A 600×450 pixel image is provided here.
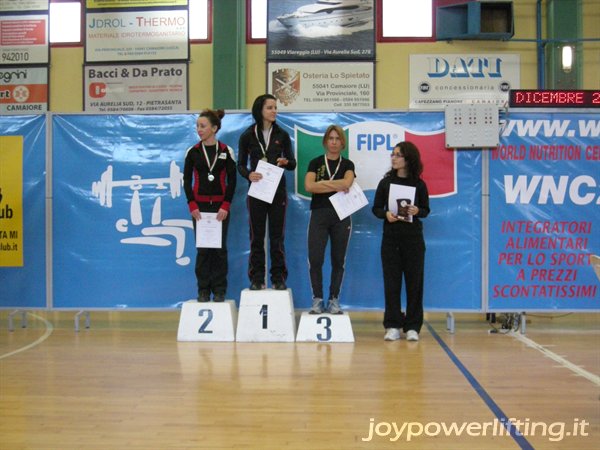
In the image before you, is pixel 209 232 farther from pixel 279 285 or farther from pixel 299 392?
pixel 299 392

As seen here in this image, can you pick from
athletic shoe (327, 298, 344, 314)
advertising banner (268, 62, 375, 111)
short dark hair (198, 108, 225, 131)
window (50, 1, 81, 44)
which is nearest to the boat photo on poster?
advertising banner (268, 62, 375, 111)

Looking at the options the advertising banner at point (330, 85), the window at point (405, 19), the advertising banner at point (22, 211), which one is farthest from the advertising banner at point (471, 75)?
the advertising banner at point (22, 211)

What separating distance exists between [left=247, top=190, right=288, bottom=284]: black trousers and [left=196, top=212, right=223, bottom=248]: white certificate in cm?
29

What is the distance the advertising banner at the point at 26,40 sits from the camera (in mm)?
11789

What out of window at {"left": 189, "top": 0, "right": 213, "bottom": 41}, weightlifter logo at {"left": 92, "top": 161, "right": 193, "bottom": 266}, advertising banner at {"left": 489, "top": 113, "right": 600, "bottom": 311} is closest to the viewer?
advertising banner at {"left": 489, "top": 113, "right": 600, "bottom": 311}

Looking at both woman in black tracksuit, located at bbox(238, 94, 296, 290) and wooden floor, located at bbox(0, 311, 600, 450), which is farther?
woman in black tracksuit, located at bbox(238, 94, 296, 290)

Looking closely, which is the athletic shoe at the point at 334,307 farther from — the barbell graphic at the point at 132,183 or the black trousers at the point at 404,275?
the barbell graphic at the point at 132,183

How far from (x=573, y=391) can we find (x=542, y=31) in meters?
8.39

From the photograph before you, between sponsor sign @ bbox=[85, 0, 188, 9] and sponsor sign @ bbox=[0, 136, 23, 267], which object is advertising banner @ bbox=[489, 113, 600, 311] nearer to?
sponsor sign @ bbox=[0, 136, 23, 267]

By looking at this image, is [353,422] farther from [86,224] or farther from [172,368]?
[86,224]

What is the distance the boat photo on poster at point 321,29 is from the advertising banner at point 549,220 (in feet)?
17.1

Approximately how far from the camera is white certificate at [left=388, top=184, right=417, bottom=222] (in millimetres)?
6016

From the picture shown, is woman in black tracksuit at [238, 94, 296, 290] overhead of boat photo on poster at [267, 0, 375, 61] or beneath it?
beneath

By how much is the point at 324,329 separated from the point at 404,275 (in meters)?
0.79
